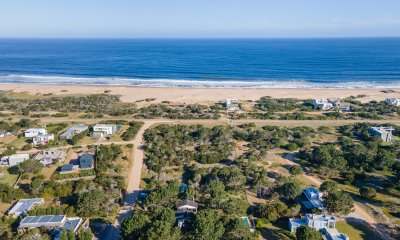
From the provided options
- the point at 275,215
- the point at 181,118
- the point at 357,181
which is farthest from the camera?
the point at 181,118

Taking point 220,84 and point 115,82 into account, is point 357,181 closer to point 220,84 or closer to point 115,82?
point 220,84

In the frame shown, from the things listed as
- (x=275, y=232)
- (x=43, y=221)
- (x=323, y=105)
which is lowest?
(x=275, y=232)

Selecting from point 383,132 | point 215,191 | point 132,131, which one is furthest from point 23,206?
point 383,132

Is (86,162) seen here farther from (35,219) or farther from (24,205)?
(35,219)

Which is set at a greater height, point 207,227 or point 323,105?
point 323,105

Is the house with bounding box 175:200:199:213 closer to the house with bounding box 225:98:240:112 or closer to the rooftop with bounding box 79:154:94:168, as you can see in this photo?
the rooftop with bounding box 79:154:94:168

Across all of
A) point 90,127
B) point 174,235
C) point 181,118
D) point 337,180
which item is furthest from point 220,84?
point 174,235
